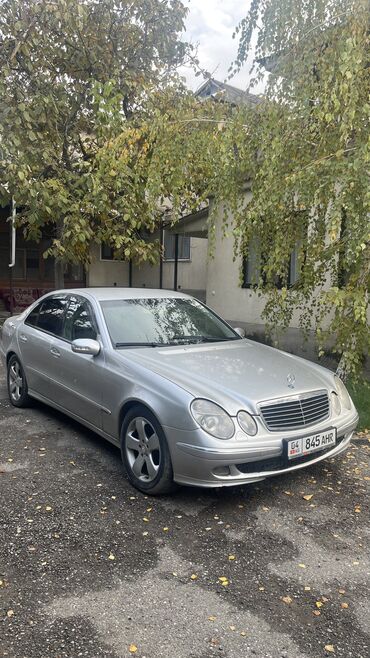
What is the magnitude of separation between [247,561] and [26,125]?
26.5ft

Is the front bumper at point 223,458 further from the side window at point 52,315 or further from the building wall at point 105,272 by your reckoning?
the building wall at point 105,272

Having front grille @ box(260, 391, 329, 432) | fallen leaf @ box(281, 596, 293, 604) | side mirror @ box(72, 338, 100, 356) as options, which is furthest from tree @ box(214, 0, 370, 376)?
fallen leaf @ box(281, 596, 293, 604)

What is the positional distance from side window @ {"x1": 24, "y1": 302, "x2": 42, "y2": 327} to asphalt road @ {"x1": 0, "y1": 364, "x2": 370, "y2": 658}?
191 cm

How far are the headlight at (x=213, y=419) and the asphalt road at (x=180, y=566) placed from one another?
61 centimetres

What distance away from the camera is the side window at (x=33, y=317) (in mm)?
5812

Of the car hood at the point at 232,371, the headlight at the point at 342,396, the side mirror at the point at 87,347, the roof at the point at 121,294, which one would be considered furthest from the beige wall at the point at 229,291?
the side mirror at the point at 87,347

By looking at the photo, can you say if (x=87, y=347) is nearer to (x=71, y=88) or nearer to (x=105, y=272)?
(x=71, y=88)

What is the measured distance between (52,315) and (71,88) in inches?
240

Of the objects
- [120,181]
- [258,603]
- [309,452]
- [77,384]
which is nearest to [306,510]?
[309,452]

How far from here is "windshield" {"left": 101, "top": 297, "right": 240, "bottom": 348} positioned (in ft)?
14.7

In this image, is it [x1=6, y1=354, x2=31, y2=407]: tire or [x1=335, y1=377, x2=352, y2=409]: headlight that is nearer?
[x1=335, y1=377, x2=352, y2=409]: headlight

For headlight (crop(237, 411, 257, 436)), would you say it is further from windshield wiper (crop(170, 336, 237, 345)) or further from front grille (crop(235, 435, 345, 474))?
windshield wiper (crop(170, 336, 237, 345))

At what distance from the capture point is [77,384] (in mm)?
4578

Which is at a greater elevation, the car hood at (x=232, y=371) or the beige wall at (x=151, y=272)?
the beige wall at (x=151, y=272)
